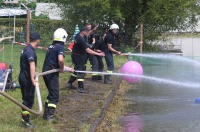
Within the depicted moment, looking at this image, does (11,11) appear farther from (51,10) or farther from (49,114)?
(49,114)

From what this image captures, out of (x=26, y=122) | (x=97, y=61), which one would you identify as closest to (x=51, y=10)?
(x=97, y=61)

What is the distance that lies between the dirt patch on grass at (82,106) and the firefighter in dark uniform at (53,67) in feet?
0.97

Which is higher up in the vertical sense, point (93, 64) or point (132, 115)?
point (93, 64)

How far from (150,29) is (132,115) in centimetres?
1522

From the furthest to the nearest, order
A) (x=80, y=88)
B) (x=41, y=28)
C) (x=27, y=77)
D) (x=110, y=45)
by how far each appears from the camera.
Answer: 1. (x=41, y=28)
2. (x=110, y=45)
3. (x=80, y=88)
4. (x=27, y=77)

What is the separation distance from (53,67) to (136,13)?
1565 cm

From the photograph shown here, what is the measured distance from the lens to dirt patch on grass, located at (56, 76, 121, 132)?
25.8 ft

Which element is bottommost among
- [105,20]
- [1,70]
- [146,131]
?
[146,131]

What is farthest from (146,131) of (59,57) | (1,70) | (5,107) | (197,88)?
(197,88)

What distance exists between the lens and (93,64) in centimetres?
1331

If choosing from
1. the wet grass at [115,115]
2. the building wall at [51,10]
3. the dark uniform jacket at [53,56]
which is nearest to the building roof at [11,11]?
the building wall at [51,10]

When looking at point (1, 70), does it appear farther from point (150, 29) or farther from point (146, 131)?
point (150, 29)

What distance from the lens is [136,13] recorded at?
920 inches

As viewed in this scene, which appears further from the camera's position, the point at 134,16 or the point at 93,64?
the point at 134,16
